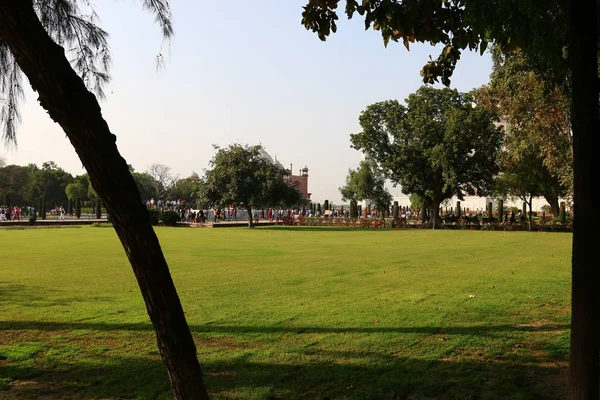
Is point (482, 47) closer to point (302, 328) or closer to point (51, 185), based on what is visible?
point (302, 328)

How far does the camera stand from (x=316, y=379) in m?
4.75

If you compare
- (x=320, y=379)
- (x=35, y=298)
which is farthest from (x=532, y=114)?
(x=320, y=379)

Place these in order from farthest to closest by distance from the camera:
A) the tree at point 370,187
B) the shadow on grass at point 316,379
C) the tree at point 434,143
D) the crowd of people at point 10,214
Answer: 1. the tree at point 370,187
2. the crowd of people at point 10,214
3. the tree at point 434,143
4. the shadow on grass at point 316,379

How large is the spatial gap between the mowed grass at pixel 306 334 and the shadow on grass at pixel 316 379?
17 mm

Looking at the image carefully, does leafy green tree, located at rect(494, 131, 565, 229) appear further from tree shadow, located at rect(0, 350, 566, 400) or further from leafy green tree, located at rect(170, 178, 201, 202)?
leafy green tree, located at rect(170, 178, 201, 202)

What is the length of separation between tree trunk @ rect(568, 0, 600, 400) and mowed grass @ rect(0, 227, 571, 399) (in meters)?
1.09

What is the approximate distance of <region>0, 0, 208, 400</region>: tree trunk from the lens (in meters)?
2.83

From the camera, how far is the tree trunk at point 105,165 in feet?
9.29

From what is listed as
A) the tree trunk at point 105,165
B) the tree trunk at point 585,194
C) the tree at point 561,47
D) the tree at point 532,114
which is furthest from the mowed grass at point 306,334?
Result: the tree at point 532,114

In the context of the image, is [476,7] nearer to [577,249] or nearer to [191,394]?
[577,249]

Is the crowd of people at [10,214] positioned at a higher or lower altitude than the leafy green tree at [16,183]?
lower

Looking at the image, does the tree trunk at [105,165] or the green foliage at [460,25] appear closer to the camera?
the tree trunk at [105,165]

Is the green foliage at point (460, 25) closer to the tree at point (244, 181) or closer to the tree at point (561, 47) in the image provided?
the tree at point (561, 47)

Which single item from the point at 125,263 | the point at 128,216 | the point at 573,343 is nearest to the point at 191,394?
the point at 128,216
